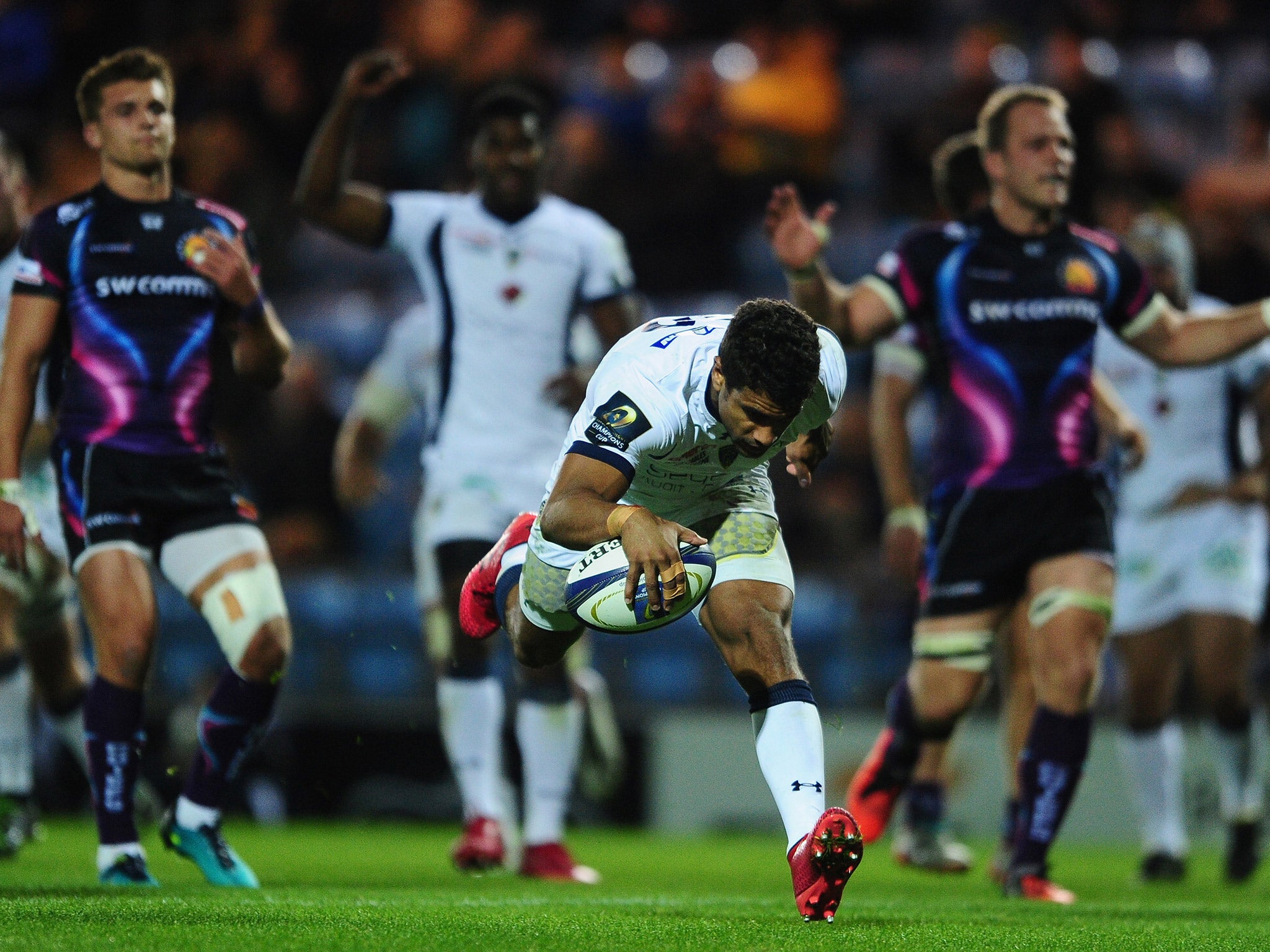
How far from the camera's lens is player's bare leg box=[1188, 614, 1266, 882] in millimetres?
8672

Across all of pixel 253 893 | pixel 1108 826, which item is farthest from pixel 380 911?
pixel 1108 826

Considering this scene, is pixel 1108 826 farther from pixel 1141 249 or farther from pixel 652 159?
pixel 652 159

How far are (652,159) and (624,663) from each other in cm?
509

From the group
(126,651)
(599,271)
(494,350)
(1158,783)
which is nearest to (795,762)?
(126,651)

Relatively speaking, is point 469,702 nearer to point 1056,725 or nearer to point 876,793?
point 876,793

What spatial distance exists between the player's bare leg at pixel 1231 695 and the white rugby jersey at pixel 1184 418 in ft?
2.42

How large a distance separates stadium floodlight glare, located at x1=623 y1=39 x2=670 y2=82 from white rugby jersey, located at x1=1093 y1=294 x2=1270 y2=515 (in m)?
7.31

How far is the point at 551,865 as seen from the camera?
743cm

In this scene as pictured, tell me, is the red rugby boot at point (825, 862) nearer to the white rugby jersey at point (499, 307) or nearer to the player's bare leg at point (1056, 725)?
the player's bare leg at point (1056, 725)

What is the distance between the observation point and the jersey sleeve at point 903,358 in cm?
850

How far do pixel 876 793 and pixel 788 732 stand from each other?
2.76 metres

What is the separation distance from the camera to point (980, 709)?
11281 mm

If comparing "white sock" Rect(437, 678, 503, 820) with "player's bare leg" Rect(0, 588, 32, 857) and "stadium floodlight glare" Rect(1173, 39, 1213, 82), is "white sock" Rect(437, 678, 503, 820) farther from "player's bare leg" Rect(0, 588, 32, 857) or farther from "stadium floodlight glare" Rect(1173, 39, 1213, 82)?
"stadium floodlight glare" Rect(1173, 39, 1213, 82)

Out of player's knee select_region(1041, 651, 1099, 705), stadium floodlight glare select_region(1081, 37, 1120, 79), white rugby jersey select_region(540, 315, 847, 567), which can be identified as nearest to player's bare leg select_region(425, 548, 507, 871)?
white rugby jersey select_region(540, 315, 847, 567)
